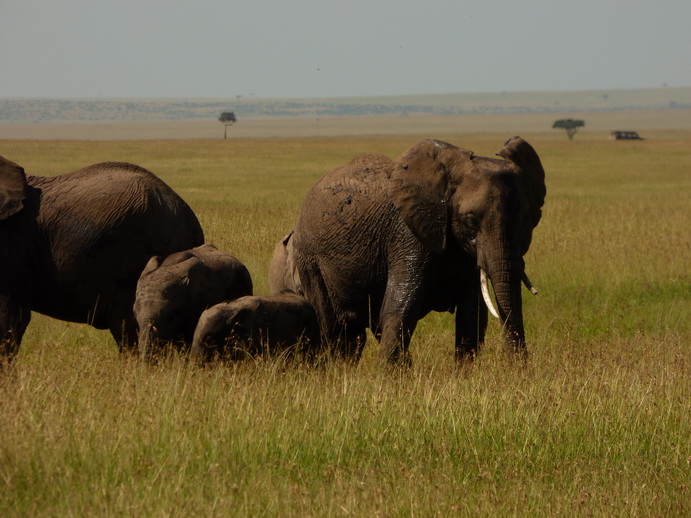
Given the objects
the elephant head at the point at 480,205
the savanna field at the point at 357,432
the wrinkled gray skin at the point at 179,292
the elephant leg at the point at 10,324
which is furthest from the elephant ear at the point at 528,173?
the elephant leg at the point at 10,324

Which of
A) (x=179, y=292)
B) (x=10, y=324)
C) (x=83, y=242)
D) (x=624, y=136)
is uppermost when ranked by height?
(x=83, y=242)

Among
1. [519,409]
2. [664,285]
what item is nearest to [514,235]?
[519,409]

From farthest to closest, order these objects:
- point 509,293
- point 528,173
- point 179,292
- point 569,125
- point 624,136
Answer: point 569,125 < point 624,136 < point 528,173 < point 179,292 < point 509,293

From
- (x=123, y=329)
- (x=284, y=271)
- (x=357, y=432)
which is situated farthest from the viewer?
(x=284, y=271)

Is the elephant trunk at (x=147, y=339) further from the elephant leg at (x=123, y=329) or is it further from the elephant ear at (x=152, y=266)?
the elephant leg at (x=123, y=329)

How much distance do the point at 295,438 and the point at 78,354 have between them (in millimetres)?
3577

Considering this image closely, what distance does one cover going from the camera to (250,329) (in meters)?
8.68

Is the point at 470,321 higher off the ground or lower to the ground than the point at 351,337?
higher

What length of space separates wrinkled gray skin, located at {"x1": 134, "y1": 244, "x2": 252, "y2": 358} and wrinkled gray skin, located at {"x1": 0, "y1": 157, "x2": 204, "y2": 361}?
37 centimetres

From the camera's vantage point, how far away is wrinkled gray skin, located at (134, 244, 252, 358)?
873 centimetres

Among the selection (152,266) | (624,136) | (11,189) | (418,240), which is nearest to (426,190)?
(418,240)

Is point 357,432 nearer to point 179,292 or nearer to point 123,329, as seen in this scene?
point 179,292

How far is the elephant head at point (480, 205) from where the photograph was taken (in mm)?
8375

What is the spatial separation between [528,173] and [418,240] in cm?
111
